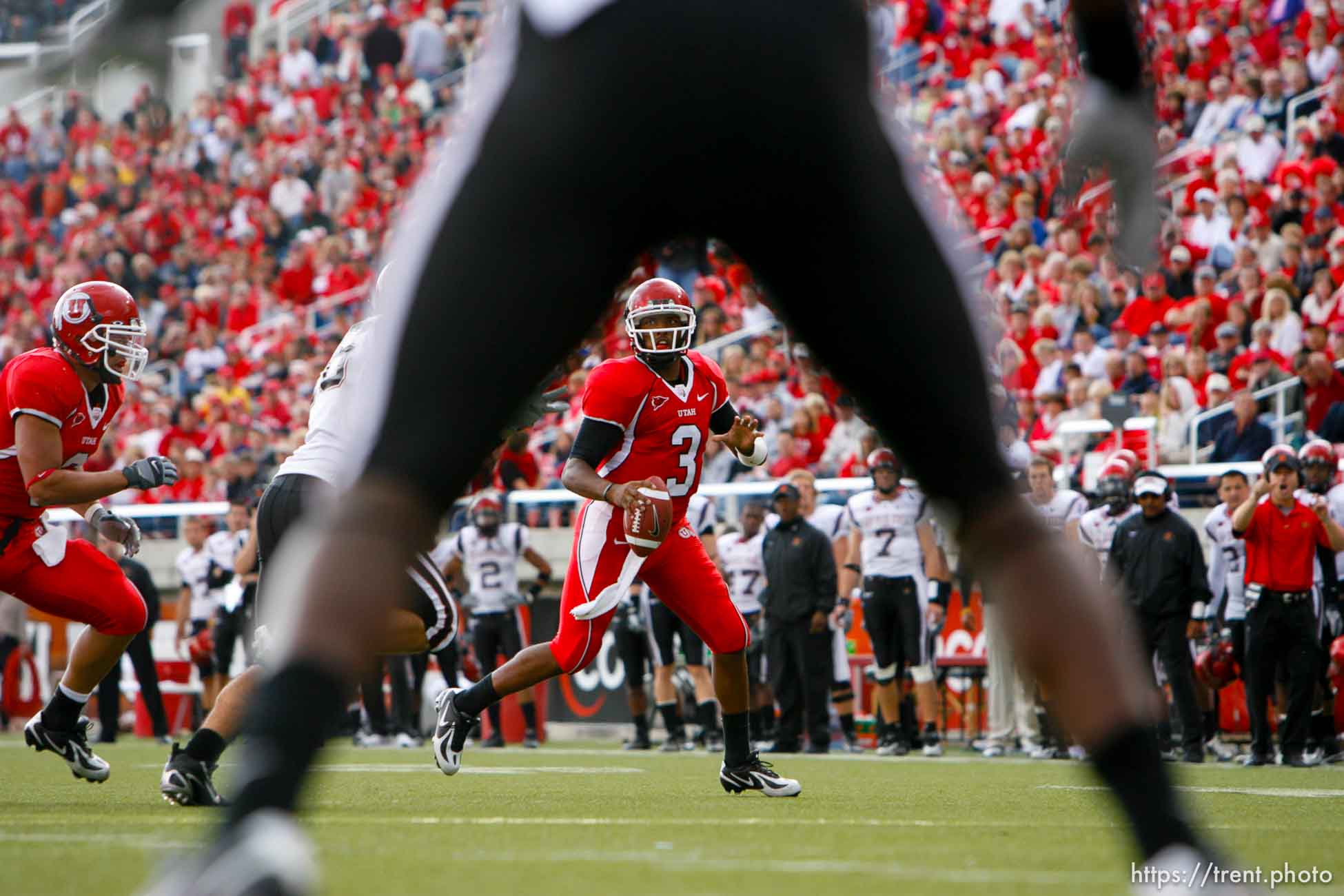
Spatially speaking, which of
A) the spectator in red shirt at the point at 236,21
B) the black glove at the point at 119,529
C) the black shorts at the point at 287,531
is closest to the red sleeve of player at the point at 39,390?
the black glove at the point at 119,529

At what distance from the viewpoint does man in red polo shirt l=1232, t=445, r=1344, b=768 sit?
11.8m

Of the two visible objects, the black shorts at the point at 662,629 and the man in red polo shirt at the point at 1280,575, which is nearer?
the man in red polo shirt at the point at 1280,575

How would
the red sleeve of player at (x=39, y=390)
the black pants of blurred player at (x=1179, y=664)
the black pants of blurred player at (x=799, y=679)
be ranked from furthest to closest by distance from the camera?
1. the black pants of blurred player at (x=799, y=679)
2. the black pants of blurred player at (x=1179, y=664)
3. the red sleeve of player at (x=39, y=390)

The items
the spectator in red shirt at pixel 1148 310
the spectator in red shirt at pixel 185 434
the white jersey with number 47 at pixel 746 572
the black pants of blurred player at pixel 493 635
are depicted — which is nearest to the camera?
the white jersey with number 47 at pixel 746 572

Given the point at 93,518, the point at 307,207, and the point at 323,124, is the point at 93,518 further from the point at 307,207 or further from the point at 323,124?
the point at 323,124

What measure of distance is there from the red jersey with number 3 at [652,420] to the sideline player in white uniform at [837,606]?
5.50 meters

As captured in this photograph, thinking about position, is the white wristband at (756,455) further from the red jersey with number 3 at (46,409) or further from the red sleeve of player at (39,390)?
the red sleeve of player at (39,390)

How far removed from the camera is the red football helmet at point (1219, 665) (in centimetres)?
1241

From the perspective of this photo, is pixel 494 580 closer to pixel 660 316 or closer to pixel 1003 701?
pixel 1003 701

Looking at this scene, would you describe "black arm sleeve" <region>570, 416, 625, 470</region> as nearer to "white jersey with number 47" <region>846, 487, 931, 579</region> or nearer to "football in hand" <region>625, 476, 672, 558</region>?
"football in hand" <region>625, 476, 672, 558</region>

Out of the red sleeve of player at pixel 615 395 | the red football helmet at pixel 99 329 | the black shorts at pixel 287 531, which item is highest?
the red football helmet at pixel 99 329

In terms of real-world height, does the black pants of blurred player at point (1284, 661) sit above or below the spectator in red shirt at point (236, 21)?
below

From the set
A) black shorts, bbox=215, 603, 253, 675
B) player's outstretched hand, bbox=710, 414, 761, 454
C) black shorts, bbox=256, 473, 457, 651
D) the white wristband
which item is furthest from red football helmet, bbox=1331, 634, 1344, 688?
black shorts, bbox=215, 603, 253, 675

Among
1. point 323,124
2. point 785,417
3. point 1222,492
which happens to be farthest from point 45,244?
point 1222,492
